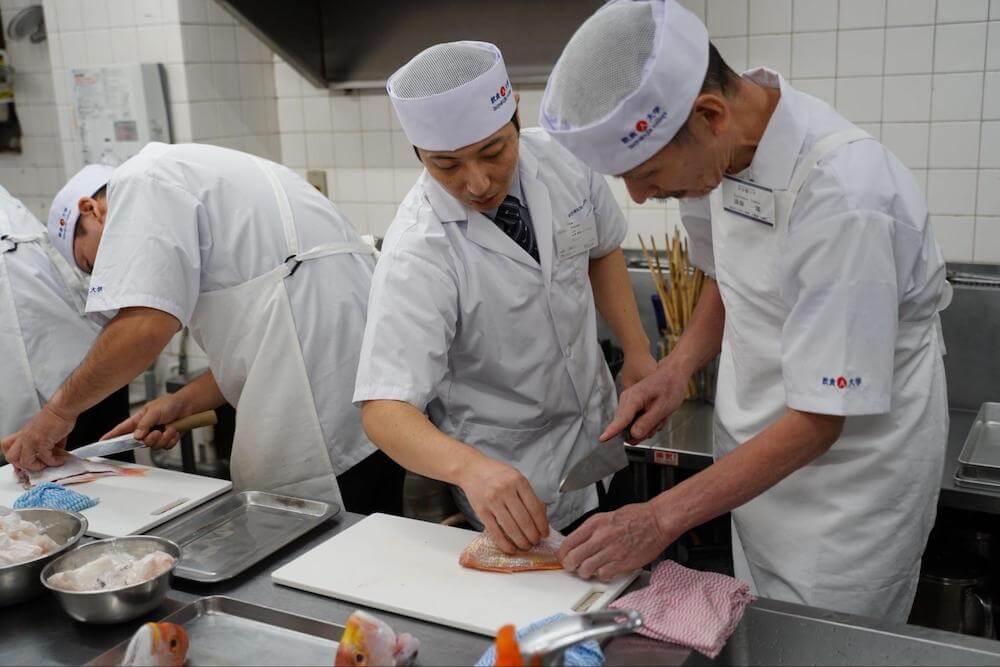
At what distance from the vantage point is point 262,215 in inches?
80.3

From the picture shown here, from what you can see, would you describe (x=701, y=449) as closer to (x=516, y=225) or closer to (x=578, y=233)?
(x=578, y=233)

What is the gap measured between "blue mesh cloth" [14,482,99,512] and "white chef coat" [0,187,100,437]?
0.77m

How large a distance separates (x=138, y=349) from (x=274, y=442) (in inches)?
14.4

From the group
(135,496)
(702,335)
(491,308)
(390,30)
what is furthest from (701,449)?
(390,30)

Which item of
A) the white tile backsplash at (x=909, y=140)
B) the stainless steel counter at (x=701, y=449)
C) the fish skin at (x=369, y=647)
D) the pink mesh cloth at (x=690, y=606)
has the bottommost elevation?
the stainless steel counter at (x=701, y=449)

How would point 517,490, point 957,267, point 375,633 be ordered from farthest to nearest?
point 957,267, point 517,490, point 375,633

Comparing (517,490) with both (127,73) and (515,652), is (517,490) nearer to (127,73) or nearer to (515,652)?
(515,652)

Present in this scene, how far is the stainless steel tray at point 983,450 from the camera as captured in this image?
2.05 metres

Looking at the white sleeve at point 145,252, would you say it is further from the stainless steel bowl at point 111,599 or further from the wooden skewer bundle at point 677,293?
the wooden skewer bundle at point 677,293

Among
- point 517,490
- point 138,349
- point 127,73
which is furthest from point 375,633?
point 127,73

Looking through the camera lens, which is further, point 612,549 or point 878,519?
point 878,519

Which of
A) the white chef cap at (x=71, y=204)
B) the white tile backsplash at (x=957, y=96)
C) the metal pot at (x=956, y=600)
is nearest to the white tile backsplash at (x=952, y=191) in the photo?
the white tile backsplash at (x=957, y=96)

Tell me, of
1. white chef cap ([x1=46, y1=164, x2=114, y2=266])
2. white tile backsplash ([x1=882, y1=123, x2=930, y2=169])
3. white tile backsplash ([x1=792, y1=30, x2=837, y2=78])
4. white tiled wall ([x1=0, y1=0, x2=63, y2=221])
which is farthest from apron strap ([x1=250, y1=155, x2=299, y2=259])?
white tiled wall ([x1=0, y1=0, x2=63, y2=221])

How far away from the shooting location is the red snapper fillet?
1.86m
